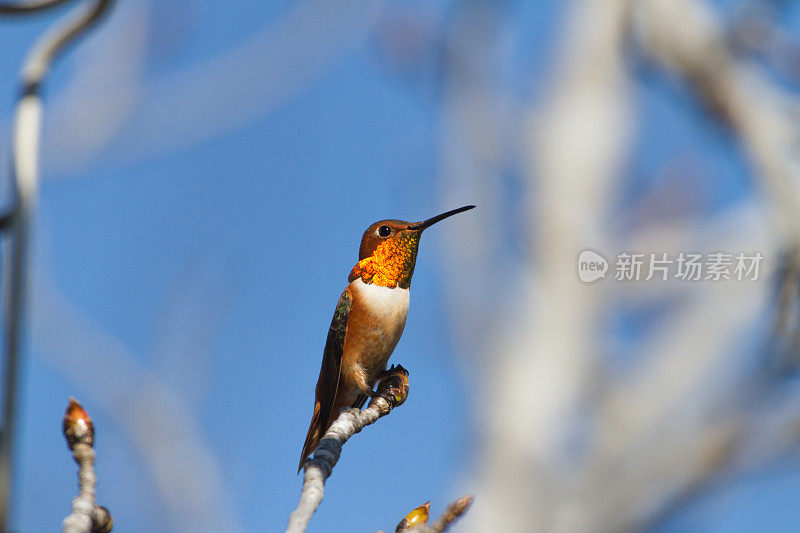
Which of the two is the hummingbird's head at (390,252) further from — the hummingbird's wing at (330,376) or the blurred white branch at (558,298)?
Result: the blurred white branch at (558,298)

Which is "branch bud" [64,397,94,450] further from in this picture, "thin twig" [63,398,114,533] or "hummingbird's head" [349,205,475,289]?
"hummingbird's head" [349,205,475,289]

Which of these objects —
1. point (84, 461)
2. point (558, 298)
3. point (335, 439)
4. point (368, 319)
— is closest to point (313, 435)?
point (368, 319)

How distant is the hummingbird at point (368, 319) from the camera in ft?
4.95

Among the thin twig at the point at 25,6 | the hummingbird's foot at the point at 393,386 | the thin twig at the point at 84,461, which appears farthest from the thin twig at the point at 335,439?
the thin twig at the point at 25,6

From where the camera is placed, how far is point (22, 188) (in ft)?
2.31

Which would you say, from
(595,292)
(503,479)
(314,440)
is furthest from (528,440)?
(314,440)

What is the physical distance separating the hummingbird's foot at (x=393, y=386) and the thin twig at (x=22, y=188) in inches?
34.5

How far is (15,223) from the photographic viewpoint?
0.66 m

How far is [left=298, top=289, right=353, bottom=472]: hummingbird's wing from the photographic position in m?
1.66

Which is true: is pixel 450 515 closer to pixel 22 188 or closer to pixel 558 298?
pixel 22 188

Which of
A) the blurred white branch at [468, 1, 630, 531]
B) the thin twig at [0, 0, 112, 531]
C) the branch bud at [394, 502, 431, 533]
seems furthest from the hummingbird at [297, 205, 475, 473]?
the blurred white branch at [468, 1, 630, 531]

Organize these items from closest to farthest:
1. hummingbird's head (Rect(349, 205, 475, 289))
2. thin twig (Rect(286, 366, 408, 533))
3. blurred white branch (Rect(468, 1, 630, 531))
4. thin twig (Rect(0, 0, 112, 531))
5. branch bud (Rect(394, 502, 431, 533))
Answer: thin twig (Rect(0, 0, 112, 531)) → thin twig (Rect(286, 366, 408, 533)) → branch bud (Rect(394, 502, 431, 533)) → hummingbird's head (Rect(349, 205, 475, 289)) → blurred white branch (Rect(468, 1, 630, 531))

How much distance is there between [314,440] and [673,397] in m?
6.26

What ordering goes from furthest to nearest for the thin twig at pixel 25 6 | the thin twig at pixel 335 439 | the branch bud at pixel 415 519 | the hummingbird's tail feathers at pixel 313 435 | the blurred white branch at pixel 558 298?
1. the blurred white branch at pixel 558 298
2. the hummingbird's tail feathers at pixel 313 435
3. the branch bud at pixel 415 519
4. the thin twig at pixel 335 439
5. the thin twig at pixel 25 6
